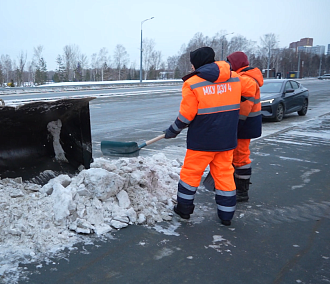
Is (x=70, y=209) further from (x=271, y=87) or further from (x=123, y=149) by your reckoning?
(x=271, y=87)

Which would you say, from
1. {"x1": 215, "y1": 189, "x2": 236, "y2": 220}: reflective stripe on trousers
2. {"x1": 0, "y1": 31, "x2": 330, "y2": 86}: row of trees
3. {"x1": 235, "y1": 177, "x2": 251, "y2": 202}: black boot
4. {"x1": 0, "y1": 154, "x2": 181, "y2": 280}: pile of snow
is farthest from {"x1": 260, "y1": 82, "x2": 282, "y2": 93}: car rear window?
{"x1": 0, "y1": 31, "x2": 330, "y2": 86}: row of trees

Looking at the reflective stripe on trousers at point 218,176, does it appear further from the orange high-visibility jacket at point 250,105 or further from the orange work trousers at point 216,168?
the orange high-visibility jacket at point 250,105

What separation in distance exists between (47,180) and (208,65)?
2.37 metres

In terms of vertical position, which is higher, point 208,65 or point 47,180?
point 208,65

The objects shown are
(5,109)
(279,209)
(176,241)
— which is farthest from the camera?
(279,209)

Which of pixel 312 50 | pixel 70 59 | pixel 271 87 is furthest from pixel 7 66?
pixel 312 50

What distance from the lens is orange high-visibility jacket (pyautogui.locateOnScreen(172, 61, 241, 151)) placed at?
3484mm

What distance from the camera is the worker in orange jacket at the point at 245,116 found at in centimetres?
413

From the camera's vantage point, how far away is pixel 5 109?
3.93 meters

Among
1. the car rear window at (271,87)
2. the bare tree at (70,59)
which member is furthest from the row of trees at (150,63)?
the car rear window at (271,87)

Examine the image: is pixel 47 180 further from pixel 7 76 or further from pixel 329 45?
pixel 329 45

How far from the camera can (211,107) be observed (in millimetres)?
3520

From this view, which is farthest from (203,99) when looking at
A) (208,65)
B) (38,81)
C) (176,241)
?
(38,81)

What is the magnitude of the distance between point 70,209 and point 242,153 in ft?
7.23
